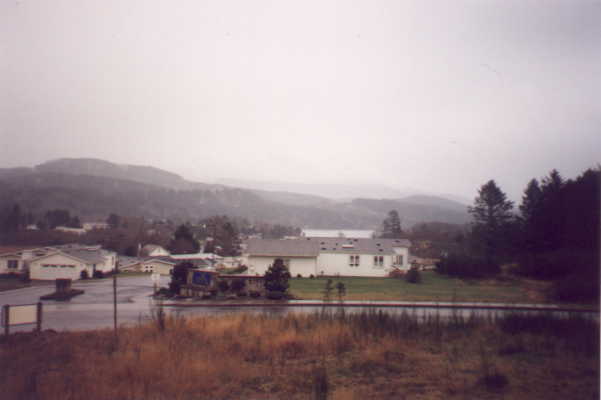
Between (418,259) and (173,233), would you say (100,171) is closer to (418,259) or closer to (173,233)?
(173,233)

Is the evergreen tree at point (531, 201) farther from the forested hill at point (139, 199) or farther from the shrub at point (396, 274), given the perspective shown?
the shrub at point (396, 274)

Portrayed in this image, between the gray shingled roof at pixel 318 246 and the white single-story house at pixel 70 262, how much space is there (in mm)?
12379

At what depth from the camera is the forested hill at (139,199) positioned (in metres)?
13.2

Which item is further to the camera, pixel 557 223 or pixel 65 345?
pixel 557 223

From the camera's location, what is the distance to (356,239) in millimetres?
32469

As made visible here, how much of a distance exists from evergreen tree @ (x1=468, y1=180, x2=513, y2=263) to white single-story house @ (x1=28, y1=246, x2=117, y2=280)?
1633 centimetres

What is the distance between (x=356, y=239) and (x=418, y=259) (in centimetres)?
597

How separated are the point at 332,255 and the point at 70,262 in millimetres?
20353

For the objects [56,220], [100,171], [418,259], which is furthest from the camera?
[418,259]

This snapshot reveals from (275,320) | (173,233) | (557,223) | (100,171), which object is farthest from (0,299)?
(173,233)

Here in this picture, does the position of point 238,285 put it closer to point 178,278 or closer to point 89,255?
point 178,278

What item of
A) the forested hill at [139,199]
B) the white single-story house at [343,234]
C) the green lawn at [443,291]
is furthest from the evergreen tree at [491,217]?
the white single-story house at [343,234]

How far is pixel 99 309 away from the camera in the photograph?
15.3 meters

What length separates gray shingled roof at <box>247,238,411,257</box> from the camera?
2881 cm
